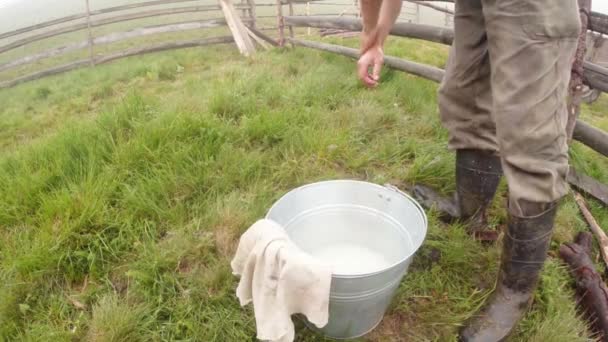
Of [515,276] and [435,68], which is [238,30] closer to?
[435,68]

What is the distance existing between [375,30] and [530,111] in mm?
809

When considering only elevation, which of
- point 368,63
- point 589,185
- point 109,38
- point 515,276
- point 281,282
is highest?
point 109,38

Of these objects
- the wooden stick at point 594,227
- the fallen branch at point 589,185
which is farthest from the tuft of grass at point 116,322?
the fallen branch at point 589,185

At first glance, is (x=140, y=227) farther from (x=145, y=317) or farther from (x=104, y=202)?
(x=145, y=317)

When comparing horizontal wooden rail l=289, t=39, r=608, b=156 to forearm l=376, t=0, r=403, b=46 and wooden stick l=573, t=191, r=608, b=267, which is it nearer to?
wooden stick l=573, t=191, r=608, b=267

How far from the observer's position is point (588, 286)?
182 cm

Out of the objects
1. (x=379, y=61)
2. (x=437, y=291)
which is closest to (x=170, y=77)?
(x=379, y=61)

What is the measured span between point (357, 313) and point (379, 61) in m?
1.15

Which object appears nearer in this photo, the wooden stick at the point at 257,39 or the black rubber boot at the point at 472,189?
the black rubber boot at the point at 472,189

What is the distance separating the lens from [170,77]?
5.92 m

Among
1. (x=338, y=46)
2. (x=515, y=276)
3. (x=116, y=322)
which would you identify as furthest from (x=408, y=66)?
(x=116, y=322)

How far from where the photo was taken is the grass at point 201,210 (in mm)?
1666

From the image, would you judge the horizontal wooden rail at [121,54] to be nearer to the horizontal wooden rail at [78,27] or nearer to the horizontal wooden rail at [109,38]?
the horizontal wooden rail at [109,38]

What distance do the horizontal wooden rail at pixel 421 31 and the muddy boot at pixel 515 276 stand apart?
1.41 meters
